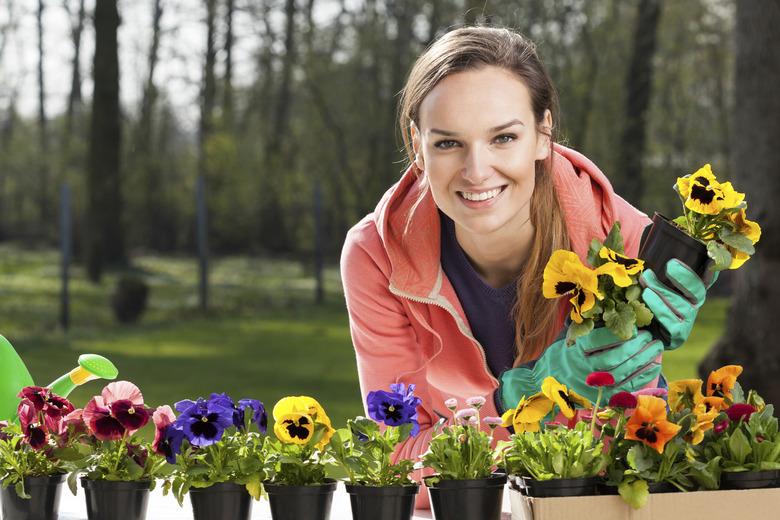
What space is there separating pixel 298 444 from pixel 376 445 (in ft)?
0.35

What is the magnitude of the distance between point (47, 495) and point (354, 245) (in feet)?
2.83

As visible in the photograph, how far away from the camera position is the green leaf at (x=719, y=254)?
162 centimetres

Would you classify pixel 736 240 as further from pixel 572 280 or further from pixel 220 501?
pixel 220 501

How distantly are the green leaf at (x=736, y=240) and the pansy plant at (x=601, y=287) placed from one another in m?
0.13

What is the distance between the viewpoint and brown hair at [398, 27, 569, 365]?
2119 mm

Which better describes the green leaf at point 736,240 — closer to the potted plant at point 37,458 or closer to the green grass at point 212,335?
the potted plant at point 37,458

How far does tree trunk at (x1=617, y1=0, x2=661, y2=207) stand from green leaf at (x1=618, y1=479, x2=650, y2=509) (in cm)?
1229

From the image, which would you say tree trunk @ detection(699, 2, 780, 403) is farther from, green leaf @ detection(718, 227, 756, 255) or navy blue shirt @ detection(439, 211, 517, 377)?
green leaf @ detection(718, 227, 756, 255)

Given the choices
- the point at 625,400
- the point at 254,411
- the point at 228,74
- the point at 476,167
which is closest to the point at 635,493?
the point at 625,400

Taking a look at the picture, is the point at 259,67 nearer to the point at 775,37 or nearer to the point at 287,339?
the point at 287,339

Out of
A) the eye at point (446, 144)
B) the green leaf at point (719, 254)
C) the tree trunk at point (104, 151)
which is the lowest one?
the green leaf at point (719, 254)

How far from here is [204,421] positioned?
5.14 feet

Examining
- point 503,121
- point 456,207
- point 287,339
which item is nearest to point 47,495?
point 456,207

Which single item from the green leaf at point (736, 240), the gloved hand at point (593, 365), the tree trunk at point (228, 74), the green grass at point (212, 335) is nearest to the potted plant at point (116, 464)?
the gloved hand at point (593, 365)
